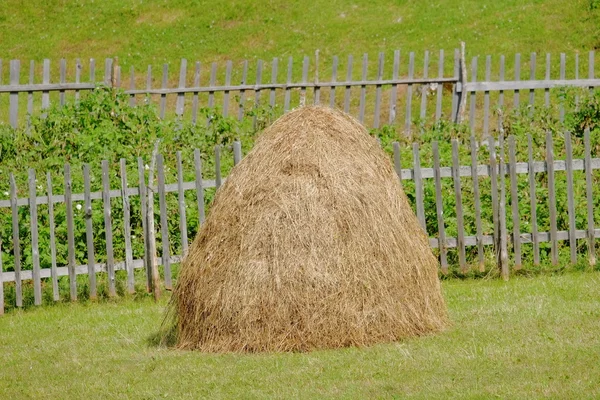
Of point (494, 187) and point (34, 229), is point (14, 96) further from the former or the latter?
point (494, 187)

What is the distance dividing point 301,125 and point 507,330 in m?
2.16

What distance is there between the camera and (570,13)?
918 inches

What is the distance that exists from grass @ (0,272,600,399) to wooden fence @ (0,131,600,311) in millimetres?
787

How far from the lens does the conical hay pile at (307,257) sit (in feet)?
22.4

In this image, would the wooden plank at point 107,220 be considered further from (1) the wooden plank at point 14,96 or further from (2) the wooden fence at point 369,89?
(1) the wooden plank at point 14,96

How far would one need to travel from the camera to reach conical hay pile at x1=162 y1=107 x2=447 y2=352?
6.83m

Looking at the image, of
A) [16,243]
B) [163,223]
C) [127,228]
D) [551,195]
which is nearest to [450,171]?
[551,195]

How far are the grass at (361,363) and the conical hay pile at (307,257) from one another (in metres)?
0.19

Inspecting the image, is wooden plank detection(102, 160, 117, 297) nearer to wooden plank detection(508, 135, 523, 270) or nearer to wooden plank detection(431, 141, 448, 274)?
wooden plank detection(431, 141, 448, 274)

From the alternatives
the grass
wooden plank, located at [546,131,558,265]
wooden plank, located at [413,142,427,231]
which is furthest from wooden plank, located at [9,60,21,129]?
wooden plank, located at [546,131,558,265]

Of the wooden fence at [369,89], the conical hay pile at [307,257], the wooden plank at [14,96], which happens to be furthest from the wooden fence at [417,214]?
the wooden plank at [14,96]

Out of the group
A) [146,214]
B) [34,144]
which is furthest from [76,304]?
[34,144]

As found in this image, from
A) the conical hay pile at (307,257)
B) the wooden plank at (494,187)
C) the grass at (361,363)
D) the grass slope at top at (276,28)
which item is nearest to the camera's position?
the grass at (361,363)

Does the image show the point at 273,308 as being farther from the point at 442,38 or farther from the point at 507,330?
the point at 442,38
